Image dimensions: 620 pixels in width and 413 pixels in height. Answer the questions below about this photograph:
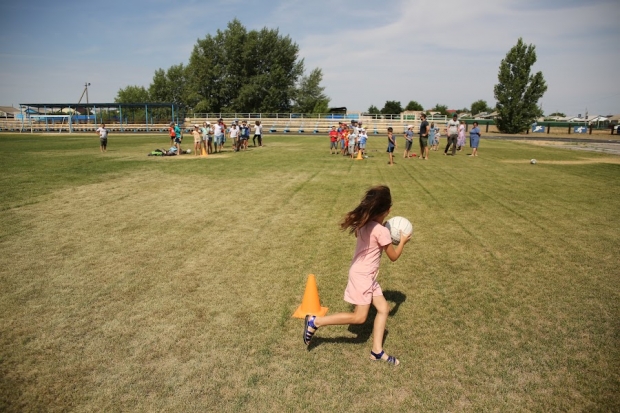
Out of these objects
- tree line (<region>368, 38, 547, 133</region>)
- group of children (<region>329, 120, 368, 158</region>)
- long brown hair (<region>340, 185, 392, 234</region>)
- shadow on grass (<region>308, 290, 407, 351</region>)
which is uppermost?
tree line (<region>368, 38, 547, 133</region>)

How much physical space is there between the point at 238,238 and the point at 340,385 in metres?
4.60

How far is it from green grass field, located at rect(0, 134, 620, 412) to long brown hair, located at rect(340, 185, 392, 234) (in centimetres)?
142

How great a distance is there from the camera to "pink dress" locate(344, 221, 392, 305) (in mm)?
4238

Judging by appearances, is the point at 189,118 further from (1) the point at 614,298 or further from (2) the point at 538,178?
(1) the point at 614,298

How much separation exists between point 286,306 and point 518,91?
6481 centimetres

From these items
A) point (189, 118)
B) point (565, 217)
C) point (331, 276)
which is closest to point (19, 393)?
point (331, 276)

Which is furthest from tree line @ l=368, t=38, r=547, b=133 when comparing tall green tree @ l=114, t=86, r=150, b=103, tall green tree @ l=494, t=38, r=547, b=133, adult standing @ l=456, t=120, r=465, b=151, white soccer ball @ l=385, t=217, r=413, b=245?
tall green tree @ l=114, t=86, r=150, b=103

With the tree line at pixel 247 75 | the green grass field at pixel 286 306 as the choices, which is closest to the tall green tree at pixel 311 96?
the tree line at pixel 247 75

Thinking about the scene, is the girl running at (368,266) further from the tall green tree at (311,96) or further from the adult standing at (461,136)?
the tall green tree at (311,96)

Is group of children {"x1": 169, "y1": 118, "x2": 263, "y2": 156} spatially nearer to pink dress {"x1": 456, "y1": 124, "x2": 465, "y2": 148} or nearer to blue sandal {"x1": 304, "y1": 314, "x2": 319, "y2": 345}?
pink dress {"x1": 456, "y1": 124, "x2": 465, "y2": 148}

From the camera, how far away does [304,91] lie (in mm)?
82688

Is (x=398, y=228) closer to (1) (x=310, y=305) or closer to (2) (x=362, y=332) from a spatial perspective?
(2) (x=362, y=332)

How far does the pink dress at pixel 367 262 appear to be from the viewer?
13.9 feet

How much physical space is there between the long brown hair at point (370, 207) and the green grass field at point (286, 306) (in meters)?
1.42
